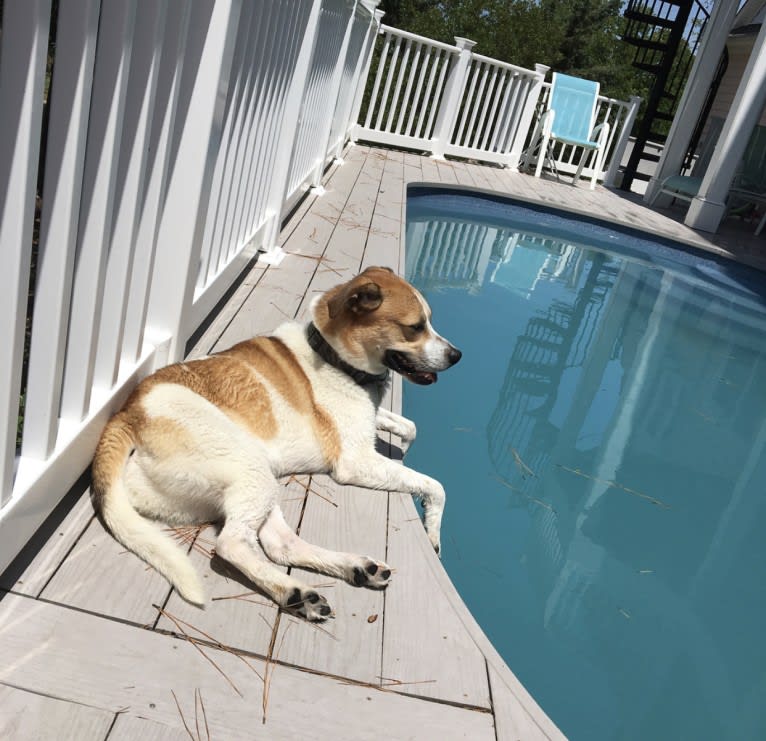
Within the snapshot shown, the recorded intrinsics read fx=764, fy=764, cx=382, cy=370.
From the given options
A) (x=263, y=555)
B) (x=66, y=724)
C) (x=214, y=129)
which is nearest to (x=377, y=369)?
(x=263, y=555)

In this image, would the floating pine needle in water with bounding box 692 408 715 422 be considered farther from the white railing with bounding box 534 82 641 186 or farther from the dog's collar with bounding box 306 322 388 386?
the white railing with bounding box 534 82 641 186

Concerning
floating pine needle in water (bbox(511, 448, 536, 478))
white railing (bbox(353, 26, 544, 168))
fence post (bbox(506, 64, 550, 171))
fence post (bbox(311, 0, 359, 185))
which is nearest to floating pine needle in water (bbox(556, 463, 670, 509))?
floating pine needle in water (bbox(511, 448, 536, 478))

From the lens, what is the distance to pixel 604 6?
2641 cm

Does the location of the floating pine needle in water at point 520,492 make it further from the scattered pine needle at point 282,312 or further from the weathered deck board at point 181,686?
the weathered deck board at point 181,686

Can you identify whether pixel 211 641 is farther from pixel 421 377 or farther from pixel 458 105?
pixel 458 105

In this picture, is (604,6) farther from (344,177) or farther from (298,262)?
(298,262)

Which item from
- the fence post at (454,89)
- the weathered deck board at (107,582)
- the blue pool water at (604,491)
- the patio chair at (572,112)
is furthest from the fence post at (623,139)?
the weathered deck board at (107,582)

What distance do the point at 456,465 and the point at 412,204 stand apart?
596 centimetres

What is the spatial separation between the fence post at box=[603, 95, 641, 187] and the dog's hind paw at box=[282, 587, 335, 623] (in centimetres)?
1221

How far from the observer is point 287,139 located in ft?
14.7

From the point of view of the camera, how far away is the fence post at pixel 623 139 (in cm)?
1246

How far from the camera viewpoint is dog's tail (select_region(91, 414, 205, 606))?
5.47 ft

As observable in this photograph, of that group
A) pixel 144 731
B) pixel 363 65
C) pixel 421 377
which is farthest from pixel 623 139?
pixel 144 731

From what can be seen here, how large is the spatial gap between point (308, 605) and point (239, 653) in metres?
0.20
